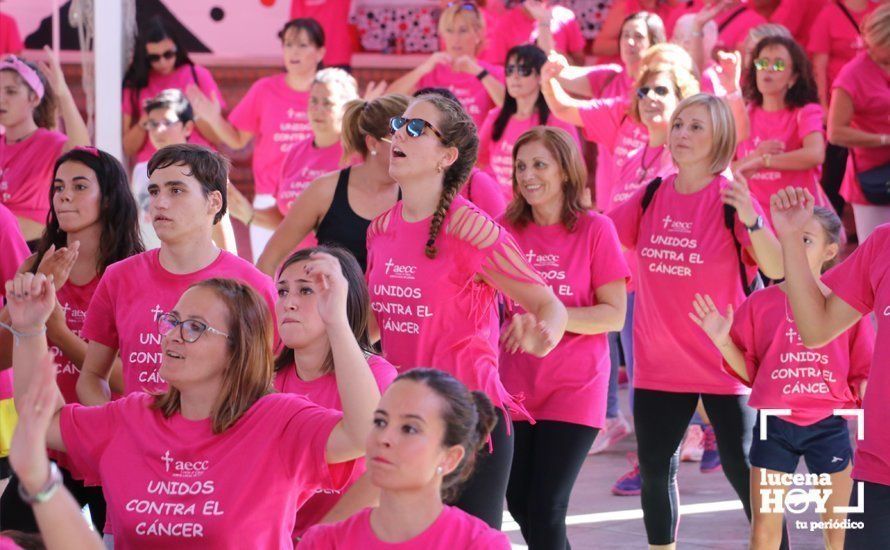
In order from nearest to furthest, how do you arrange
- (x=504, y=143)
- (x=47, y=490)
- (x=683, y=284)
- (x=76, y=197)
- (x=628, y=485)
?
1. (x=47, y=490)
2. (x=76, y=197)
3. (x=683, y=284)
4. (x=628, y=485)
5. (x=504, y=143)

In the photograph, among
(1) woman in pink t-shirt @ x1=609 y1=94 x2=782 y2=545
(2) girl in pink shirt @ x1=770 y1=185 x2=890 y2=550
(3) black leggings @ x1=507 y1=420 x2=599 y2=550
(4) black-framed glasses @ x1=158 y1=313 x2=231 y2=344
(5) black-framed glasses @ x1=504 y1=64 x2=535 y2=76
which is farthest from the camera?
(5) black-framed glasses @ x1=504 y1=64 x2=535 y2=76

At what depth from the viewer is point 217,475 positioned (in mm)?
3412

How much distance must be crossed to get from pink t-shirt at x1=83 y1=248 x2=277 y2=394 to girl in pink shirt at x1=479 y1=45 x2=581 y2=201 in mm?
3859

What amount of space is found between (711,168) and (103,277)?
2497 millimetres

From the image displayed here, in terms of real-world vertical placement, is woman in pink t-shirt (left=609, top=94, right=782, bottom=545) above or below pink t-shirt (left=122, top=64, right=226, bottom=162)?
below

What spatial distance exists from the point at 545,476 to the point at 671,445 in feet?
Answer: 2.36

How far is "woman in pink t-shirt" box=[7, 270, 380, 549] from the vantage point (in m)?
3.39

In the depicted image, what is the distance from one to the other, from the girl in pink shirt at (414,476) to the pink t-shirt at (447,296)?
1.14 metres

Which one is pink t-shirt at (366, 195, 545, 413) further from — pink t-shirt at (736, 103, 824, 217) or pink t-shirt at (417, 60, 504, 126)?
pink t-shirt at (417, 60, 504, 126)

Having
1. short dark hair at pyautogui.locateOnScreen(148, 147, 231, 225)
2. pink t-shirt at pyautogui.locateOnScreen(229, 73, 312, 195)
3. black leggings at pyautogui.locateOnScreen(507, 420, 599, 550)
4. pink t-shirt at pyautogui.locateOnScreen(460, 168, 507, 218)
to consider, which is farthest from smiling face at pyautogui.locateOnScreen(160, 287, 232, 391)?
pink t-shirt at pyautogui.locateOnScreen(229, 73, 312, 195)

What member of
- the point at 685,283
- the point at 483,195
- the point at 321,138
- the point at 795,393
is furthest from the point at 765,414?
the point at 321,138

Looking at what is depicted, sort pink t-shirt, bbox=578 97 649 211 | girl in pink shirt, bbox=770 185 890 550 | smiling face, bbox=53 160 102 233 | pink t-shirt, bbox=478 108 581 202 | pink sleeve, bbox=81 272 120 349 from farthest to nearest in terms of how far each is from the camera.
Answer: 1. pink t-shirt, bbox=478 108 581 202
2. pink t-shirt, bbox=578 97 649 211
3. smiling face, bbox=53 160 102 233
4. pink sleeve, bbox=81 272 120 349
5. girl in pink shirt, bbox=770 185 890 550

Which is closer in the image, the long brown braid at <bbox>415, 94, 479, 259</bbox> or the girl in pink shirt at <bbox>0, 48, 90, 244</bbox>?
the long brown braid at <bbox>415, 94, 479, 259</bbox>

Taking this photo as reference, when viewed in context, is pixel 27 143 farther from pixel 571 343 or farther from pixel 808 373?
pixel 808 373
